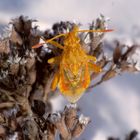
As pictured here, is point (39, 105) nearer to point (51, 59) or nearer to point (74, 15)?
point (51, 59)

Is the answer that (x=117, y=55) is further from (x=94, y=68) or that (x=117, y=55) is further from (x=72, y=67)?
(x=72, y=67)

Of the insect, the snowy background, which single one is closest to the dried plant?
the insect

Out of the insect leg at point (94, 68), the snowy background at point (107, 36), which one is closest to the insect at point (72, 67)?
the insect leg at point (94, 68)

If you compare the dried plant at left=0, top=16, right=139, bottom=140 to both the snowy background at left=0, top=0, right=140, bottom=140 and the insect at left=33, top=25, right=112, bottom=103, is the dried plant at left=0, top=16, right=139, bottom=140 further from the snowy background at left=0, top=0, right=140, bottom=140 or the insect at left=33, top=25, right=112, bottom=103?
the snowy background at left=0, top=0, right=140, bottom=140

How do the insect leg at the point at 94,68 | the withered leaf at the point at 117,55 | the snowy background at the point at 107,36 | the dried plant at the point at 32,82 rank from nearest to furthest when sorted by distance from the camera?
the dried plant at the point at 32,82 < the insect leg at the point at 94,68 < the withered leaf at the point at 117,55 < the snowy background at the point at 107,36

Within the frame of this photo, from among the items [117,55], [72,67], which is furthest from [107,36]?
[72,67]

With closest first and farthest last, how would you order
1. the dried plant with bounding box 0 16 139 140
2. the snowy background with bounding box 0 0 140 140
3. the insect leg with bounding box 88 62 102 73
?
the dried plant with bounding box 0 16 139 140 < the insect leg with bounding box 88 62 102 73 < the snowy background with bounding box 0 0 140 140

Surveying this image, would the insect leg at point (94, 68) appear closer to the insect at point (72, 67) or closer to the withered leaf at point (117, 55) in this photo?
the insect at point (72, 67)
